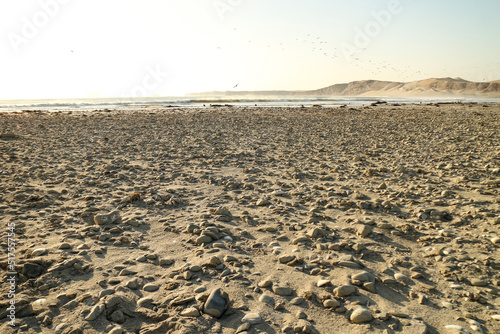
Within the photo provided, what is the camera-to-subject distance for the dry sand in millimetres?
2197

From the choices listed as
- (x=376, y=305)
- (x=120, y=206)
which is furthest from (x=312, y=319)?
(x=120, y=206)

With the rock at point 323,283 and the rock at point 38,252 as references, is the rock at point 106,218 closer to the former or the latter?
the rock at point 38,252

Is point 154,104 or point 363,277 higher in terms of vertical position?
point 154,104

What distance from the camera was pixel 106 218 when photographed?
Answer: 3.77 m

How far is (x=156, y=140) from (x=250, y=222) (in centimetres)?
689

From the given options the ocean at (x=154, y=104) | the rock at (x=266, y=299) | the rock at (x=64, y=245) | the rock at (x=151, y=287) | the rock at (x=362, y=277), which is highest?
the ocean at (x=154, y=104)

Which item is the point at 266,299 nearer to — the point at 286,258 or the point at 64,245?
the point at 286,258

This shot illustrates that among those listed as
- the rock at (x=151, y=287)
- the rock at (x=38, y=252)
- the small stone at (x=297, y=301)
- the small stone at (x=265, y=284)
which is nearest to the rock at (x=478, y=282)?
the small stone at (x=297, y=301)

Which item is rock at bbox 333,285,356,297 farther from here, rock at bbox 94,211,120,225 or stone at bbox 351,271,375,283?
rock at bbox 94,211,120,225

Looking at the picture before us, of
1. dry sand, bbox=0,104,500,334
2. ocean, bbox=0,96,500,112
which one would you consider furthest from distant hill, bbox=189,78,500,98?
dry sand, bbox=0,104,500,334

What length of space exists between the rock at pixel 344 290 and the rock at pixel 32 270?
8.35 feet

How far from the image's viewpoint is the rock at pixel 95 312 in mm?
2143

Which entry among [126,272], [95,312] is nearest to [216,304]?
[95,312]

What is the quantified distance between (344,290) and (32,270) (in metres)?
2.67
